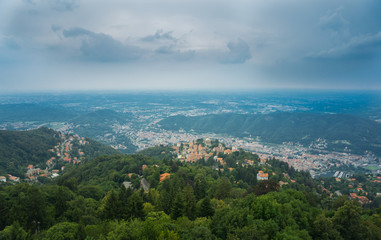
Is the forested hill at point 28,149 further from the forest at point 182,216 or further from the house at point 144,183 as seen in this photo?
the forest at point 182,216

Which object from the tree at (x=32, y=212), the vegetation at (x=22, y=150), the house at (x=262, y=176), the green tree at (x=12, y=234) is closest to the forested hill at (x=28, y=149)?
the vegetation at (x=22, y=150)

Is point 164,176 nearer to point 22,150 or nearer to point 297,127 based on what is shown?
point 22,150

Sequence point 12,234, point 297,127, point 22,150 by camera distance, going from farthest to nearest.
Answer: point 297,127
point 22,150
point 12,234

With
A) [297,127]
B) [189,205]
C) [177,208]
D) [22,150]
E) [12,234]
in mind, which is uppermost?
[12,234]

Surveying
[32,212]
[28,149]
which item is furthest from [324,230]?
[28,149]

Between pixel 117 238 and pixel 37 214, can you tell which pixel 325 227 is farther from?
pixel 37 214
